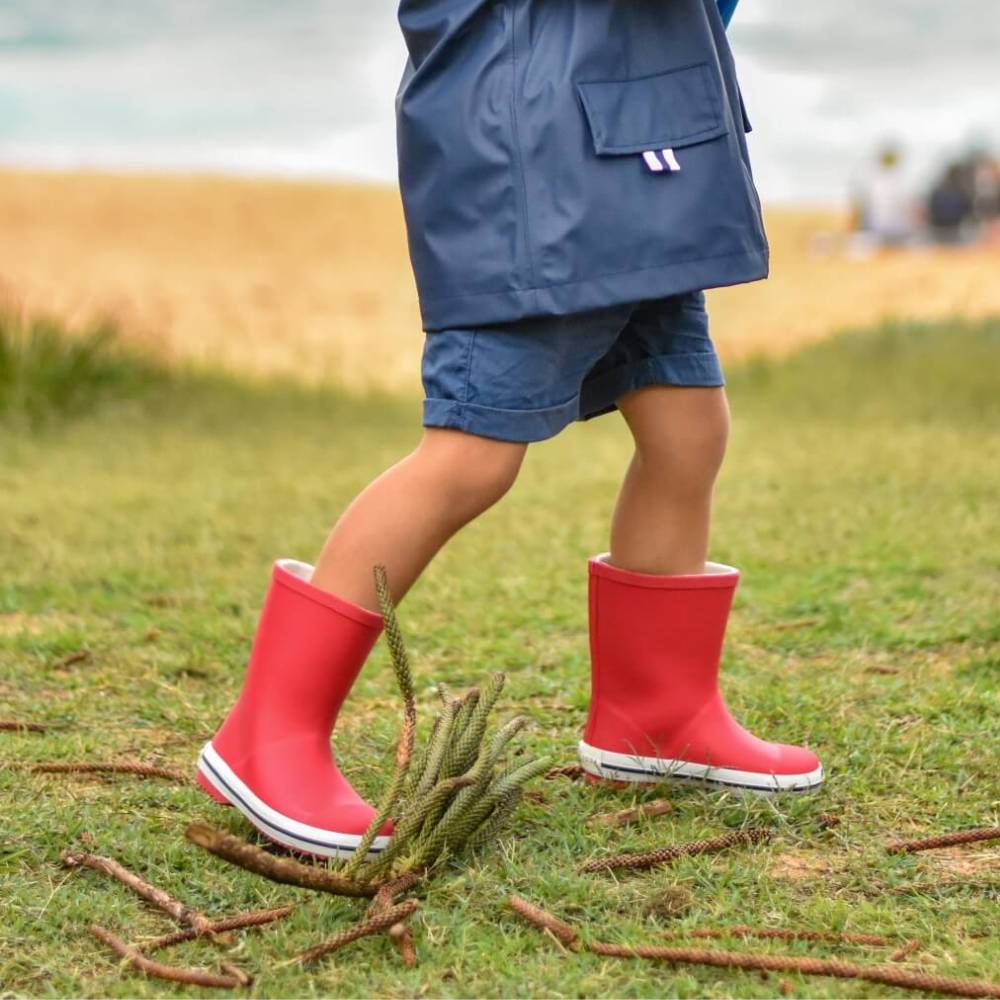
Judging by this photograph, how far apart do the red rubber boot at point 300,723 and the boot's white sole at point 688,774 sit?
18.2 inches

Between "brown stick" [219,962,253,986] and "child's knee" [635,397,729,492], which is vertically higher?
"child's knee" [635,397,729,492]

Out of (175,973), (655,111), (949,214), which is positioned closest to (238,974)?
(175,973)

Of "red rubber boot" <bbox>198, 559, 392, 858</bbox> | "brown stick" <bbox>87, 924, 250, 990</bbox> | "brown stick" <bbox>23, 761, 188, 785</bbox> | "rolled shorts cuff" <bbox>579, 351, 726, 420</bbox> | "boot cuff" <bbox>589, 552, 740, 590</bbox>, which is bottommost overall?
"brown stick" <bbox>23, 761, 188, 785</bbox>

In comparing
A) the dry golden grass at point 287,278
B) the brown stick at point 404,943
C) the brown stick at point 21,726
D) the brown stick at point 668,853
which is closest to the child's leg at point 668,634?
the brown stick at point 668,853

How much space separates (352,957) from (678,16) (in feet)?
4.19

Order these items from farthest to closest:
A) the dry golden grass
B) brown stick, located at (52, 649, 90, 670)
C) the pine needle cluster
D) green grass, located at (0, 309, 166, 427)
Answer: the dry golden grass
green grass, located at (0, 309, 166, 427)
brown stick, located at (52, 649, 90, 670)
the pine needle cluster

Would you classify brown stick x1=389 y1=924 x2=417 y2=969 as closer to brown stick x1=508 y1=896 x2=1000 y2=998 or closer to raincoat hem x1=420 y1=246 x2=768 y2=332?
brown stick x1=508 y1=896 x2=1000 y2=998

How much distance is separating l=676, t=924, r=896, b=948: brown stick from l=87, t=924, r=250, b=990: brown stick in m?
0.52

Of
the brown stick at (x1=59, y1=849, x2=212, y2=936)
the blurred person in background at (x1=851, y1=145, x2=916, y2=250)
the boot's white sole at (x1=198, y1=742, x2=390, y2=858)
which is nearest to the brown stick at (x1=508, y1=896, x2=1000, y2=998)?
the boot's white sole at (x1=198, y1=742, x2=390, y2=858)

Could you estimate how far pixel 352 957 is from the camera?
161cm

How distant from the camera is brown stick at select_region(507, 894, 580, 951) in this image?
1.63 metres

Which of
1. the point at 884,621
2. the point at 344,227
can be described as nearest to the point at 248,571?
the point at 884,621

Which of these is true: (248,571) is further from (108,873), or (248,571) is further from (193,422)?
(193,422)

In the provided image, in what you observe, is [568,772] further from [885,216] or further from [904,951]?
[885,216]
